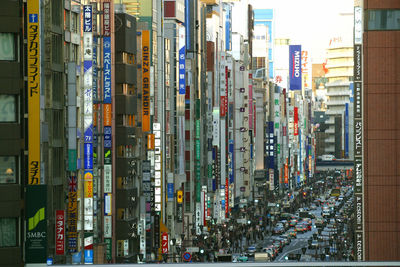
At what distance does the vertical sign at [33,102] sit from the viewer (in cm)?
2638

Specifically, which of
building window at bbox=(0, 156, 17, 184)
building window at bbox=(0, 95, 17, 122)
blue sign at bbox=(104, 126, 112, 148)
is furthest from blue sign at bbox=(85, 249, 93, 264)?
building window at bbox=(0, 95, 17, 122)

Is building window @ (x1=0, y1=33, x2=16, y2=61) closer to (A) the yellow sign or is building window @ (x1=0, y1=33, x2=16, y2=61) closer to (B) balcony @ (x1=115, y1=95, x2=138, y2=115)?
(B) balcony @ (x1=115, y1=95, x2=138, y2=115)

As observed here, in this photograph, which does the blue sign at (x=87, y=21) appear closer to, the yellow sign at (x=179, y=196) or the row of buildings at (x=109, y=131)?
the row of buildings at (x=109, y=131)

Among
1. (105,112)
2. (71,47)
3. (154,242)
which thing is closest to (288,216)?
(154,242)

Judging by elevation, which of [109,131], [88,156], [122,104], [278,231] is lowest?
[278,231]

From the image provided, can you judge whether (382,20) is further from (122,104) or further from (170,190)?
(170,190)

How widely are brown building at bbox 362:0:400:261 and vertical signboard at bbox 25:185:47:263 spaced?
2236 cm

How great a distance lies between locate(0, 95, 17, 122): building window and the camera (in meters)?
25.6

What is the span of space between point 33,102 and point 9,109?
1.10 metres

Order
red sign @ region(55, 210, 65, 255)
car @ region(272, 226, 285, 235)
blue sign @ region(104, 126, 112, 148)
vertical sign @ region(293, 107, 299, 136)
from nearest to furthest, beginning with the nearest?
1. red sign @ region(55, 210, 65, 255)
2. blue sign @ region(104, 126, 112, 148)
3. car @ region(272, 226, 285, 235)
4. vertical sign @ region(293, 107, 299, 136)

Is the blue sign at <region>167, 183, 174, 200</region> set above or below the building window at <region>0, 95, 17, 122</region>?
below

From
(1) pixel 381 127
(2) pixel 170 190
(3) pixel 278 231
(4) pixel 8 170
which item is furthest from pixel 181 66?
(4) pixel 8 170

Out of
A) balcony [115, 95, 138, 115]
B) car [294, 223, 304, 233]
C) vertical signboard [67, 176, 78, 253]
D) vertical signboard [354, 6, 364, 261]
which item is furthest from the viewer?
car [294, 223, 304, 233]

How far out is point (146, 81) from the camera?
58.0m
